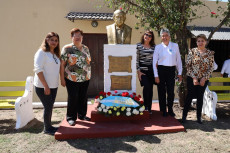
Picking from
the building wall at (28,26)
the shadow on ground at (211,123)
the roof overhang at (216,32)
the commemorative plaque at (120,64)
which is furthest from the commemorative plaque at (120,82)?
the roof overhang at (216,32)

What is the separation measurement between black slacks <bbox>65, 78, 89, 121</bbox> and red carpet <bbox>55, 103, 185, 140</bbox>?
165mm

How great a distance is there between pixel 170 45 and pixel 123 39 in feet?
3.16

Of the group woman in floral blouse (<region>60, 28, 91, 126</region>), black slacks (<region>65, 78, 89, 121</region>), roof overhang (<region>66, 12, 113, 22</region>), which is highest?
roof overhang (<region>66, 12, 113, 22</region>)

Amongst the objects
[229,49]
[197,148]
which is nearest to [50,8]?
[197,148]

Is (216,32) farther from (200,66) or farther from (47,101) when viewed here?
(47,101)

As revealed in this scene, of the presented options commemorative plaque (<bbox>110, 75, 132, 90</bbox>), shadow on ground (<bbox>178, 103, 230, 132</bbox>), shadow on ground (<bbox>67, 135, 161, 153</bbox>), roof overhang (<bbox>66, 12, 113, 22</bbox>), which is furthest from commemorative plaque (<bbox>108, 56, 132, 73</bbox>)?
roof overhang (<bbox>66, 12, 113, 22</bbox>)

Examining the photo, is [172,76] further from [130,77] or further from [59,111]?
[59,111]

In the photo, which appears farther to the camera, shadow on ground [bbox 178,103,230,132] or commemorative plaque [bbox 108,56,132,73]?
commemorative plaque [bbox 108,56,132,73]

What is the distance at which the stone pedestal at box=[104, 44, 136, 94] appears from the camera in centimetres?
382

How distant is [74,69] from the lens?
322 centimetres

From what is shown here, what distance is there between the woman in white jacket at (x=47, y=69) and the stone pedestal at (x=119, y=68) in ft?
3.67

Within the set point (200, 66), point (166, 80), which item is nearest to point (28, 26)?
point (166, 80)

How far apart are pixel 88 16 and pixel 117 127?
372 cm

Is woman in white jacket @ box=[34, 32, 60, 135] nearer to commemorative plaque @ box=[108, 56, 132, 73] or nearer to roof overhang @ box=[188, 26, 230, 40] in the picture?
commemorative plaque @ box=[108, 56, 132, 73]
